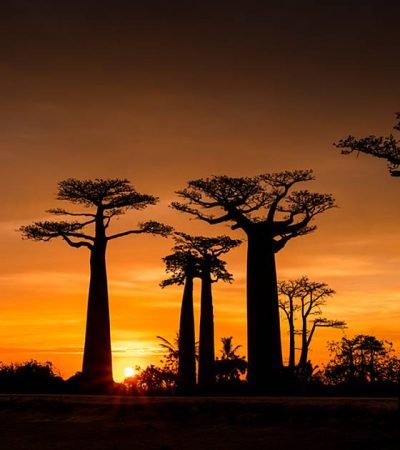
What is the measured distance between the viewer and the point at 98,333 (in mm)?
34094

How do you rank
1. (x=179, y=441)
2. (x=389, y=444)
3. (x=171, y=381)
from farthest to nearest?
(x=171, y=381), (x=179, y=441), (x=389, y=444)

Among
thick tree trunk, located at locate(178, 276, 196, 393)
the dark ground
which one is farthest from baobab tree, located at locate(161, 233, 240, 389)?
the dark ground

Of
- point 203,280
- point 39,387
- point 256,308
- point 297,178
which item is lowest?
point 39,387

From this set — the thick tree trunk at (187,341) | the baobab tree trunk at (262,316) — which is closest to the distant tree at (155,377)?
the thick tree trunk at (187,341)

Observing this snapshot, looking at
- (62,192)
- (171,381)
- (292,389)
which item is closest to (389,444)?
(292,389)

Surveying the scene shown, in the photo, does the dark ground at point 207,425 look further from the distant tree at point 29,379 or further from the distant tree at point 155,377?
the distant tree at point 155,377

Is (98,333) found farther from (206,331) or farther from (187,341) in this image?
(206,331)

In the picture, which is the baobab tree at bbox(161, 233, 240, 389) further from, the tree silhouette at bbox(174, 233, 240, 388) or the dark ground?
the dark ground

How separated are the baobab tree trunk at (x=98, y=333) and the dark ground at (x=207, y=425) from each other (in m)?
11.0

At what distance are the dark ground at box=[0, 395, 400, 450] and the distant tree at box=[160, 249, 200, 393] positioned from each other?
15.7 m

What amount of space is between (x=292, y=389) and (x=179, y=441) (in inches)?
444

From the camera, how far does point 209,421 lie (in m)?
18.6

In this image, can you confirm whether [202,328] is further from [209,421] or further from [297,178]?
[209,421]

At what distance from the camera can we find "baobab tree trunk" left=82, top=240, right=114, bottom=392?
33.3 metres
